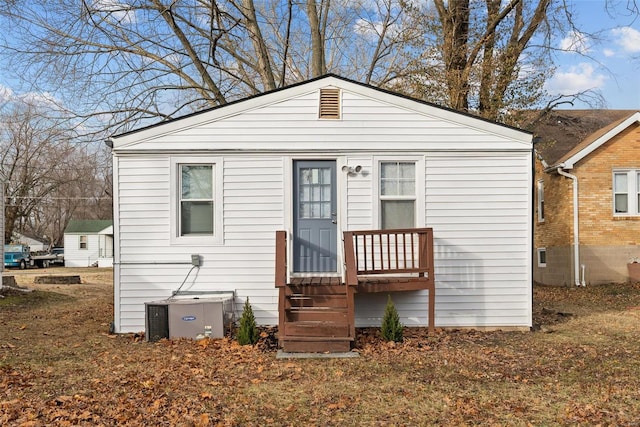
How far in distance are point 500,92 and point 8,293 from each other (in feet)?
48.9

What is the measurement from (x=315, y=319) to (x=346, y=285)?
62 centimetres

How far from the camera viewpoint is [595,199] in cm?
1759

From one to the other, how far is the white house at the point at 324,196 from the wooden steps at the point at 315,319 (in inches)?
33.2

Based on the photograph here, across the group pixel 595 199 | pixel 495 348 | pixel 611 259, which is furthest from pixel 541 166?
pixel 495 348

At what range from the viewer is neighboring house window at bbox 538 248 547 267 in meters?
19.9

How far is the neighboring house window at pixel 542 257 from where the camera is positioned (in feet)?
65.3

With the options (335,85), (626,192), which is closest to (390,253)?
(335,85)

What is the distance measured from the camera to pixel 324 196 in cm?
936

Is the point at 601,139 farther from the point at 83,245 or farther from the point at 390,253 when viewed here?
the point at 83,245

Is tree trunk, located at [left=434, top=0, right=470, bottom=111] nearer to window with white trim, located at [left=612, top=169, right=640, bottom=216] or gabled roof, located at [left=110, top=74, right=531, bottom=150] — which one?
window with white trim, located at [left=612, top=169, right=640, bottom=216]

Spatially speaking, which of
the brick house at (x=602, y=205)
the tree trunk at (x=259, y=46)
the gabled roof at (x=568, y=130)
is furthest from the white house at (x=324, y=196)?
the tree trunk at (x=259, y=46)

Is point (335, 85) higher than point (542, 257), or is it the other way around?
point (335, 85)

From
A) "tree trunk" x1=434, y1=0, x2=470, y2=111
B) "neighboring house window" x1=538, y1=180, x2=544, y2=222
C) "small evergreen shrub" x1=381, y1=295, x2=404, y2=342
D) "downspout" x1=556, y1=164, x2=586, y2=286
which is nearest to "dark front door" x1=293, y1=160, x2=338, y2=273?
"small evergreen shrub" x1=381, y1=295, x2=404, y2=342

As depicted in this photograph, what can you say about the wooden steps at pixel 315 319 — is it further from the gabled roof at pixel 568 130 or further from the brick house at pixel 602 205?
the gabled roof at pixel 568 130
